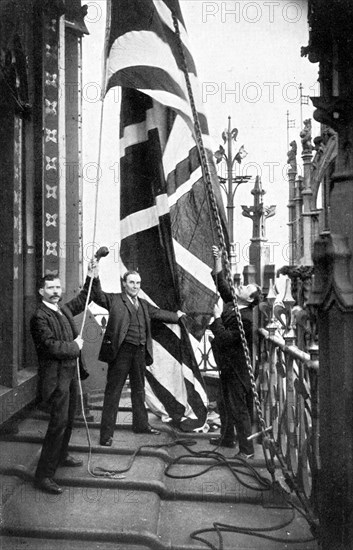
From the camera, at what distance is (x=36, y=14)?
4824 millimetres

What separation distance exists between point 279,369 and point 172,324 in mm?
1483

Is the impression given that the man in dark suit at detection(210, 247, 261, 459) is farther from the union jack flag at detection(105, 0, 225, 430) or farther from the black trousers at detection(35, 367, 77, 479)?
the black trousers at detection(35, 367, 77, 479)

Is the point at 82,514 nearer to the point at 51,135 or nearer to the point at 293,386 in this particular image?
the point at 293,386

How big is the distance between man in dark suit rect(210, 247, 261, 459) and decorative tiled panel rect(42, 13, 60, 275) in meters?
1.55

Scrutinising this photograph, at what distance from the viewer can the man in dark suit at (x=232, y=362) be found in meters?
4.52

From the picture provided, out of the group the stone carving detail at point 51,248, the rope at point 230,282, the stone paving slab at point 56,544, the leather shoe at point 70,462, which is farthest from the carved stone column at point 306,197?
the stone carving detail at point 51,248

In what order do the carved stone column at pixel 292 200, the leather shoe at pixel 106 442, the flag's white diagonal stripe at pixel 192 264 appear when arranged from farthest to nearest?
the flag's white diagonal stripe at pixel 192 264 → the leather shoe at pixel 106 442 → the carved stone column at pixel 292 200

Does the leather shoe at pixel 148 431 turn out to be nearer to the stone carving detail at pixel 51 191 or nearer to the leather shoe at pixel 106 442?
the leather shoe at pixel 106 442

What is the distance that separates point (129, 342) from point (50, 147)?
193cm

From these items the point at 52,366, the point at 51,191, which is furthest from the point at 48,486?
the point at 51,191

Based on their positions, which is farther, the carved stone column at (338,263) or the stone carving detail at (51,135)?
the stone carving detail at (51,135)

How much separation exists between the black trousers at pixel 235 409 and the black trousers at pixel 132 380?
0.69 m

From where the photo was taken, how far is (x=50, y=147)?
16.4ft

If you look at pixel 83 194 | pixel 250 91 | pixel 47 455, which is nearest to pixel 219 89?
pixel 250 91
